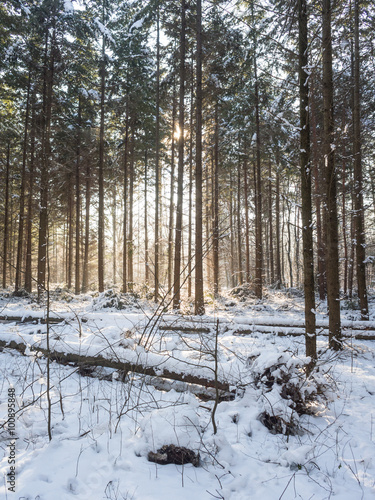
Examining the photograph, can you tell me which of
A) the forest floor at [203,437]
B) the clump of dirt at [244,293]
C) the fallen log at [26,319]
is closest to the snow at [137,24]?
the fallen log at [26,319]

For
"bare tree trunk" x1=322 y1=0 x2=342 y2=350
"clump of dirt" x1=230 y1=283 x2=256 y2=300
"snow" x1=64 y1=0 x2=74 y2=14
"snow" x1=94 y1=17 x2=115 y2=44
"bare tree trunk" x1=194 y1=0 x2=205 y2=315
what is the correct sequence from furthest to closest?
"clump of dirt" x1=230 y1=283 x2=256 y2=300, "snow" x1=94 y1=17 x2=115 y2=44, "snow" x1=64 y1=0 x2=74 y2=14, "bare tree trunk" x1=194 y1=0 x2=205 y2=315, "bare tree trunk" x1=322 y1=0 x2=342 y2=350

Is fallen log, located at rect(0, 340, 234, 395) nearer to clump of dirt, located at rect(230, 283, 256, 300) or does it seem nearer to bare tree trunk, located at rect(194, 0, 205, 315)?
bare tree trunk, located at rect(194, 0, 205, 315)

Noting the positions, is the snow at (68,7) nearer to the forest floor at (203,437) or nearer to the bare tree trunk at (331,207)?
the bare tree trunk at (331,207)

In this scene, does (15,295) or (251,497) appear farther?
(15,295)

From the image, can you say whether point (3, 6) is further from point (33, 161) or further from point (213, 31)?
point (213, 31)

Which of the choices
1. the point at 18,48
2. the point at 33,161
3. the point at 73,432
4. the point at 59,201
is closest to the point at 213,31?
the point at 18,48

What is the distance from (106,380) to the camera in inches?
166

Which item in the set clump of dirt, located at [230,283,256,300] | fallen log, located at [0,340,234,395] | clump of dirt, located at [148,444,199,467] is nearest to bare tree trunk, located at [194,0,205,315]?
fallen log, located at [0,340,234,395]

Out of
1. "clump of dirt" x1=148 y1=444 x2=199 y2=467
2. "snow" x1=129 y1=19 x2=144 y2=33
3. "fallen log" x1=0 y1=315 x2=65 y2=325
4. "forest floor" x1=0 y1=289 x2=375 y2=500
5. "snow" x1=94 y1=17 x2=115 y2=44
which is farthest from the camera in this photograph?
"snow" x1=94 y1=17 x2=115 y2=44

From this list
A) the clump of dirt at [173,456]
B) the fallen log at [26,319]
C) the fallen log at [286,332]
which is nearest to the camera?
the clump of dirt at [173,456]

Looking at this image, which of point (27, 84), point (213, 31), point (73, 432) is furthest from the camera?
point (27, 84)

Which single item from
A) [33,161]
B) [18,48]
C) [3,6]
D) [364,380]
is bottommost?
[364,380]

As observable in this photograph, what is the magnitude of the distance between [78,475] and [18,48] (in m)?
16.8

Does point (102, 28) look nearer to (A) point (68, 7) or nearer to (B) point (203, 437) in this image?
(A) point (68, 7)
